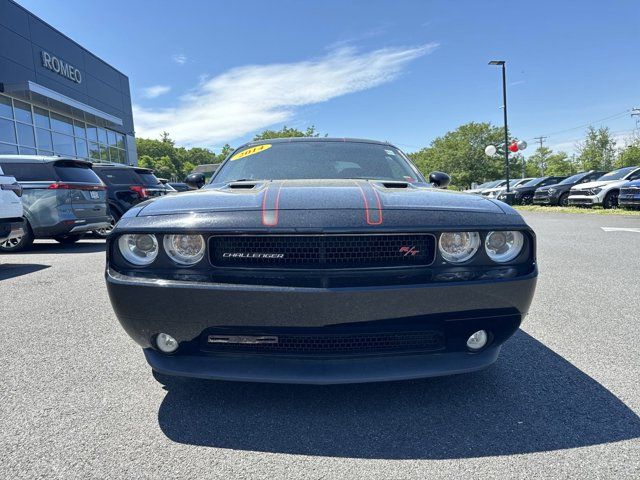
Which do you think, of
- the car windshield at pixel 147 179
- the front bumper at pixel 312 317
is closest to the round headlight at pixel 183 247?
the front bumper at pixel 312 317

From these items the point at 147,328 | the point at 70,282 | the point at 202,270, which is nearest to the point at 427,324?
the point at 202,270

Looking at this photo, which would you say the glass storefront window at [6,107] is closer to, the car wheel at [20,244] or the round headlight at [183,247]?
the car wheel at [20,244]

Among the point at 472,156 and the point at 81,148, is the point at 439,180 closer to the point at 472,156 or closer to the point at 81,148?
the point at 81,148

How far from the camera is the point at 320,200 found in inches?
72.9

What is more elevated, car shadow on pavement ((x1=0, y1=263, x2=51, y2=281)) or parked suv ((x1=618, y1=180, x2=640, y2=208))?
parked suv ((x1=618, y1=180, x2=640, y2=208))

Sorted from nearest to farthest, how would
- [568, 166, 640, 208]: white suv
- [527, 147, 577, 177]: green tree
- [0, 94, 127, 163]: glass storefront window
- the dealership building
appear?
[568, 166, 640, 208]: white suv
[0, 94, 127, 163]: glass storefront window
the dealership building
[527, 147, 577, 177]: green tree

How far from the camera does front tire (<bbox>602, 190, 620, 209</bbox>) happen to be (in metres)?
13.6

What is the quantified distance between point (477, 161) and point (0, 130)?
171ft

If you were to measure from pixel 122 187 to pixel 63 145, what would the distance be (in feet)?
41.2

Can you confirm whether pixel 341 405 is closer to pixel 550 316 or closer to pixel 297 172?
pixel 297 172

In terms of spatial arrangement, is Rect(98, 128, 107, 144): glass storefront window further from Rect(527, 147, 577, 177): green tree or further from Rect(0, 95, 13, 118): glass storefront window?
Rect(527, 147, 577, 177): green tree

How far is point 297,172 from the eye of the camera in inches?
115

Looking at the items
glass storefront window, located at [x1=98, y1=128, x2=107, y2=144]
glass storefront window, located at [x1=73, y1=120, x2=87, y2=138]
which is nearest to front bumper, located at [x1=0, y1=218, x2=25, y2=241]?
glass storefront window, located at [x1=73, y1=120, x2=87, y2=138]

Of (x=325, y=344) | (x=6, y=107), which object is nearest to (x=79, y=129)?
(x=6, y=107)
